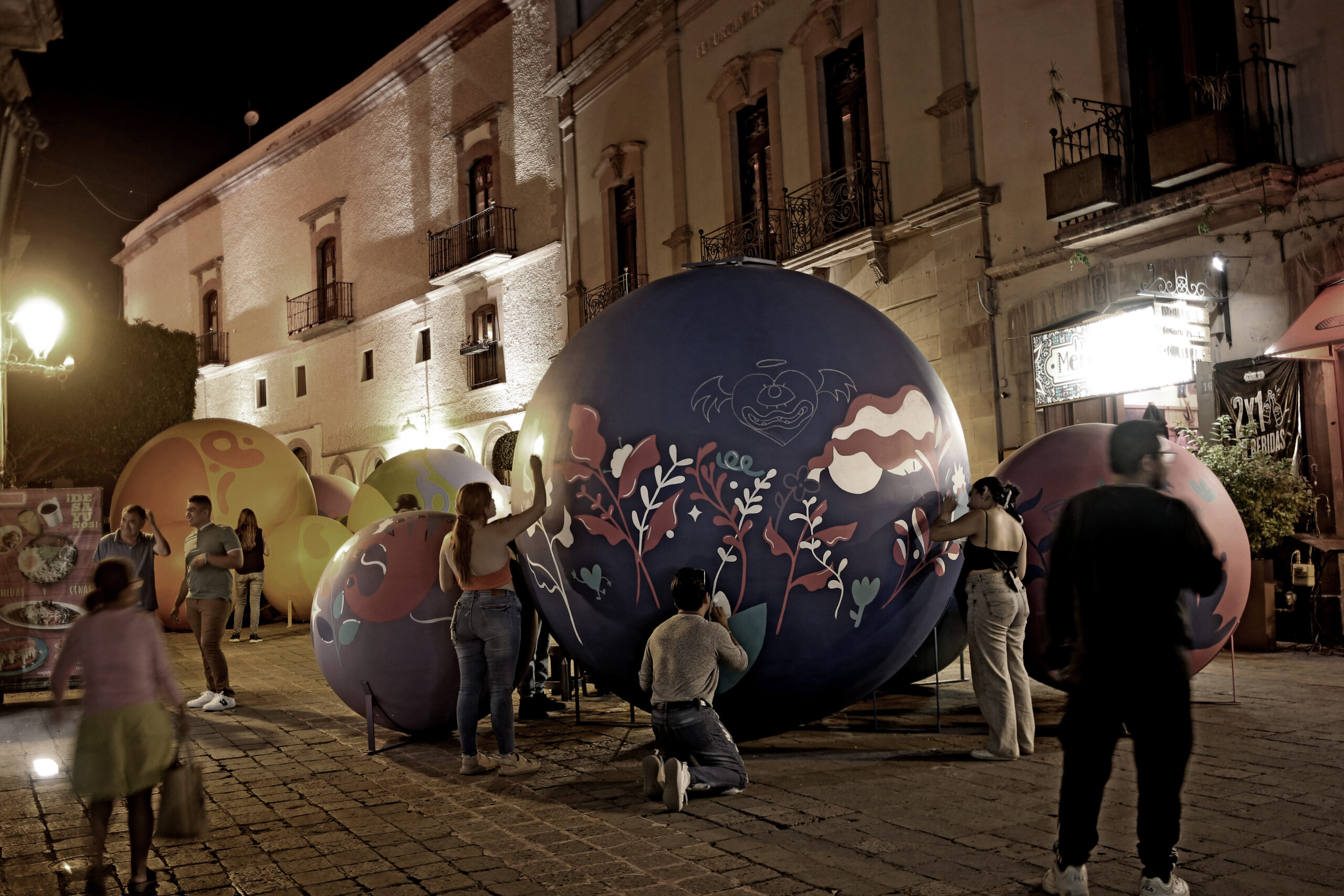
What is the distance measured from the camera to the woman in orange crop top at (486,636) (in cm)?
610

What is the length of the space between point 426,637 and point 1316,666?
7.22 meters

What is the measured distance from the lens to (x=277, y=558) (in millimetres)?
15406

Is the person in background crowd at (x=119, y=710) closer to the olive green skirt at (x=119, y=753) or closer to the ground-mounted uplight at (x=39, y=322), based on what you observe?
the olive green skirt at (x=119, y=753)

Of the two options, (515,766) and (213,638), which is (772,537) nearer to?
(515,766)

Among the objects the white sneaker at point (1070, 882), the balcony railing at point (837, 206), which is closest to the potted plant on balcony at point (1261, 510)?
the balcony railing at point (837, 206)

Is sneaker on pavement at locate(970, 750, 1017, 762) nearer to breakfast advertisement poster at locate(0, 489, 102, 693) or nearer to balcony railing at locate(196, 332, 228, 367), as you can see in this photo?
breakfast advertisement poster at locate(0, 489, 102, 693)

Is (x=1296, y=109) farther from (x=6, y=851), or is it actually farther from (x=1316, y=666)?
(x=6, y=851)

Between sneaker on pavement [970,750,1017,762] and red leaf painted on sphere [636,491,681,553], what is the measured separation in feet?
6.93

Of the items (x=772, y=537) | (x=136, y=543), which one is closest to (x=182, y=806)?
(x=772, y=537)

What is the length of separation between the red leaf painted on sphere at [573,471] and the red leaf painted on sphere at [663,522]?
0.44 m

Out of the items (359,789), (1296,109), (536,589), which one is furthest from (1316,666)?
(359,789)

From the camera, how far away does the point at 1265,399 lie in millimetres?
11594

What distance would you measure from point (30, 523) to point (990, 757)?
774 centimetres

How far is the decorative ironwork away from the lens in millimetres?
12078
